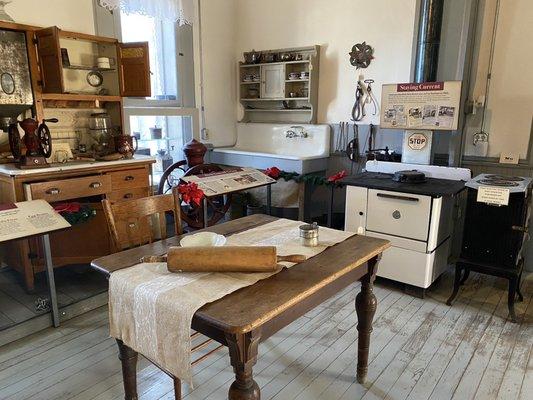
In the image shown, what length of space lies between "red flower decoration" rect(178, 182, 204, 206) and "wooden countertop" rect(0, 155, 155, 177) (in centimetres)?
55

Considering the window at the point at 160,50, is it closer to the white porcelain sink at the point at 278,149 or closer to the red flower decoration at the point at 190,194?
the white porcelain sink at the point at 278,149

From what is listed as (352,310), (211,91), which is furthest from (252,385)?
(211,91)

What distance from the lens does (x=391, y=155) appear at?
3.60 meters

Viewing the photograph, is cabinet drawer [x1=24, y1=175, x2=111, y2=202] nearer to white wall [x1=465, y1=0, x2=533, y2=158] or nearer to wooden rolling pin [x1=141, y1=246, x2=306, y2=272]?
wooden rolling pin [x1=141, y1=246, x2=306, y2=272]

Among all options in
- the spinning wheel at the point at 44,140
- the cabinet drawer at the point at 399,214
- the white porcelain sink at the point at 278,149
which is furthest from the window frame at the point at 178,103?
the cabinet drawer at the point at 399,214

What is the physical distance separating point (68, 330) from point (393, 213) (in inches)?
89.7

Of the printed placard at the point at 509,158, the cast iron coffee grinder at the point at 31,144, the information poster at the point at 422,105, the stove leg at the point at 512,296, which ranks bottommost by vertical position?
the stove leg at the point at 512,296

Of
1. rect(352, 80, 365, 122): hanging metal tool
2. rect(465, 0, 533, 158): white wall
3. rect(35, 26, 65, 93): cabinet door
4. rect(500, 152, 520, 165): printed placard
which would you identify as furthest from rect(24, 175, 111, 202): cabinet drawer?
rect(500, 152, 520, 165): printed placard

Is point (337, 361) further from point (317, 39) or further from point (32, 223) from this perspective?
point (317, 39)

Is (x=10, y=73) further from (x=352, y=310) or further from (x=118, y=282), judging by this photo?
(x=352, y=310)

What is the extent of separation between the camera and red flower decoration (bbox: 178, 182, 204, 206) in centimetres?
300

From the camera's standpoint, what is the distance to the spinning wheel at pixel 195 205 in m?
3.33

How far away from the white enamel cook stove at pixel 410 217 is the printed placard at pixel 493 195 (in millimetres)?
177

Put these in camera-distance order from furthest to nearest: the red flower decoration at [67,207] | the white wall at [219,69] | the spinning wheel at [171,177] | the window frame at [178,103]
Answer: the white wall at [219,69] → the window frame at [178,103] → the spinning wheel at [171,177] → the red flower decoration at [67,207]
